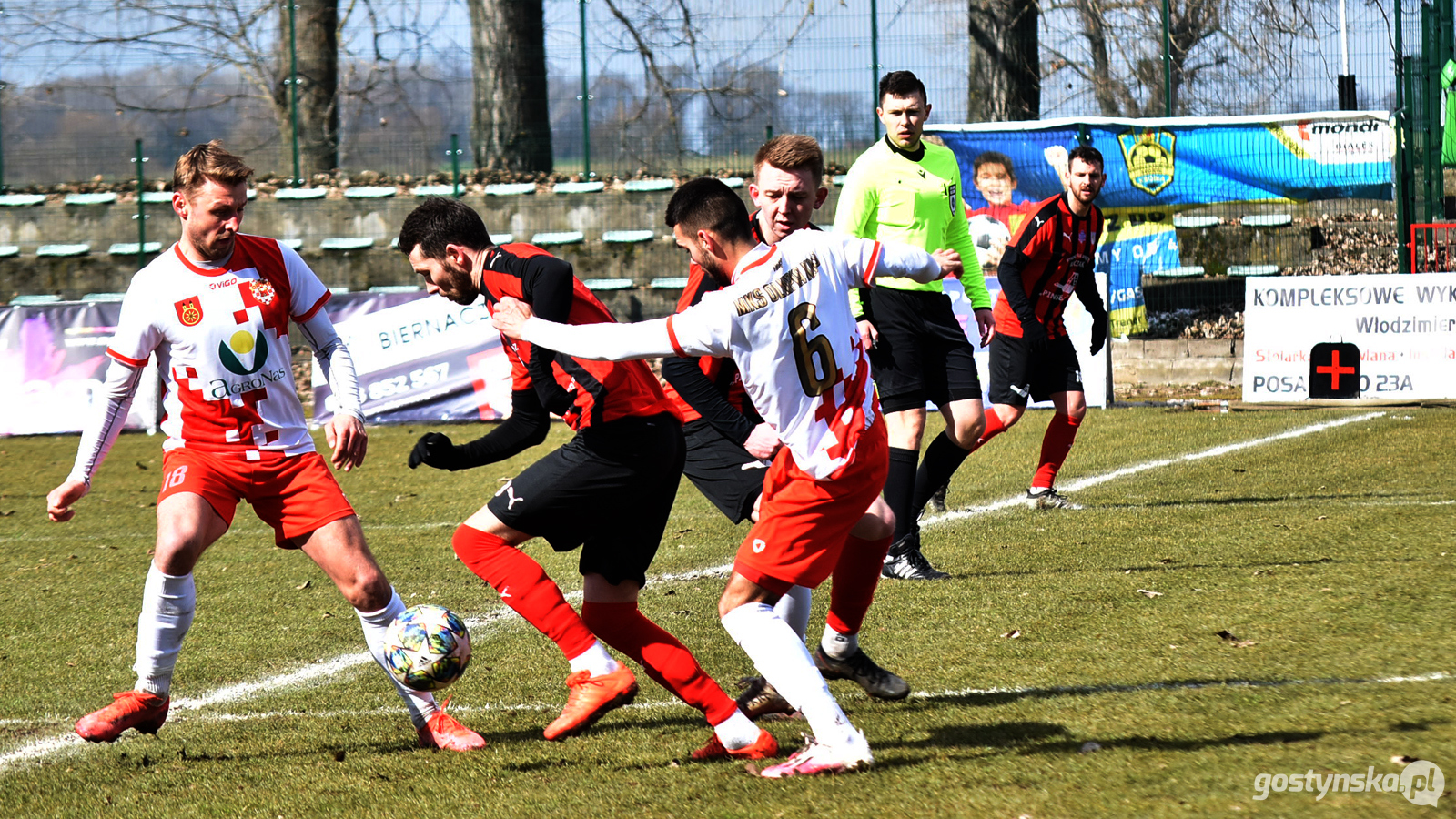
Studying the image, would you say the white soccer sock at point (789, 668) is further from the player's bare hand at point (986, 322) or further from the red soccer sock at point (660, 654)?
the player's bare hand at point (986, 322)

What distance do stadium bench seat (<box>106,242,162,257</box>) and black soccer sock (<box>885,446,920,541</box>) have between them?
1586cm

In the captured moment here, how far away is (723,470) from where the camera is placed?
17.2 ft

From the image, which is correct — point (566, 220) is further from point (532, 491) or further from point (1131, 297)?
point (532, 491)

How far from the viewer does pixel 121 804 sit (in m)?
4.10

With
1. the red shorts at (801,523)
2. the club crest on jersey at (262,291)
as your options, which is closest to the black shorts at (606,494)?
the red shorts at (801,523)

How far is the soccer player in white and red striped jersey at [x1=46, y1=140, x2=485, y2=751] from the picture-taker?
460cm

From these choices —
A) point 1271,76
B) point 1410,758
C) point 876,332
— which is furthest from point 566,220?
point 1410,758

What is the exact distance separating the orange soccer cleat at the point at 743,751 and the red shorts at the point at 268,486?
1.43 metres

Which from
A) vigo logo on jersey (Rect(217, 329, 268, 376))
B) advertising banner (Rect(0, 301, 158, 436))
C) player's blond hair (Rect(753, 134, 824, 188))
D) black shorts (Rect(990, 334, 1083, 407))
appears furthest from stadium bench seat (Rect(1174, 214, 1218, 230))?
vigo logo on jersey (Rect(217, 329, 268, 376))

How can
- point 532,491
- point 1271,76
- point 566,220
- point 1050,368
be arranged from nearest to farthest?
1. point 532,491
2. point 1050,368
3. point 1271,76
4. point 566,220

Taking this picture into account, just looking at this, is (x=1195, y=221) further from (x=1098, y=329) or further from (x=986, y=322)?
(x=986, y=322)

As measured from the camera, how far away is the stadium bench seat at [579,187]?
1898 centimetres

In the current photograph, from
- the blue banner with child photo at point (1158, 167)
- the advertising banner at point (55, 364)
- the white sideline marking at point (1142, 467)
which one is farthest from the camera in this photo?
the blue banner with child photo at point (1158, 167)

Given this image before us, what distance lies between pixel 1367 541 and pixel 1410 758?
11.5ft
